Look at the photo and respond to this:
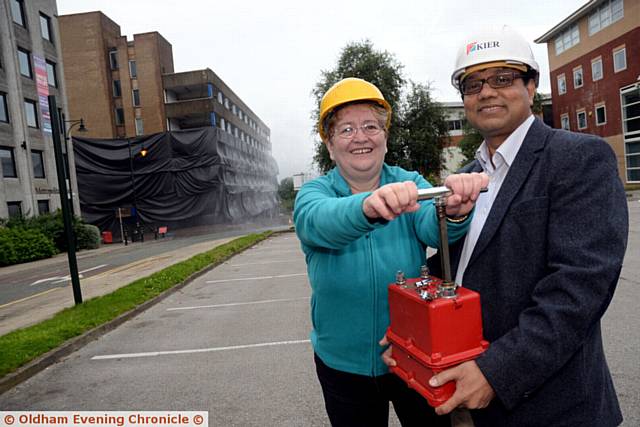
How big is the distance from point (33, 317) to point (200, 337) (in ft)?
13.7

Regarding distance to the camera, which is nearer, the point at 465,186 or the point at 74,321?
the point at 465,186

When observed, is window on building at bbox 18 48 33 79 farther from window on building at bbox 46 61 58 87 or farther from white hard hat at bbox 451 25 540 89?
white hard hat at bbox 451 25 540 89

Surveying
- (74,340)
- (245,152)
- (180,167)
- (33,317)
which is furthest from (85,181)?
(74,340)

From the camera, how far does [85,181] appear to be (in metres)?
33.2

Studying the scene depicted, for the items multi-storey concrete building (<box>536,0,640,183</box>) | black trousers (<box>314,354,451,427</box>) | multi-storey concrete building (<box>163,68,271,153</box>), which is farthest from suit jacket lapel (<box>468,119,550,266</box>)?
multi-storey concrete building (<box>163,68,271,153</box>)

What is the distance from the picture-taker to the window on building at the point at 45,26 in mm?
28641

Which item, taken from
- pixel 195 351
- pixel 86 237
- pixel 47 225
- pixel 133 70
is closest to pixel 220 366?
pixel 195 351

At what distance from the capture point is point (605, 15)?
29984mm

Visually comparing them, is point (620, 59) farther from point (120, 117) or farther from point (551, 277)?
point (120, 117)

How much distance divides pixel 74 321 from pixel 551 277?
7.40 m

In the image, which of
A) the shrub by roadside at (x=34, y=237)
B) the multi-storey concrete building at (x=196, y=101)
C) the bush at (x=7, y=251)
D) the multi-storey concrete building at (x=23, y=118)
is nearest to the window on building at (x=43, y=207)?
the multi-storey concrete building at (x=23, y=118)

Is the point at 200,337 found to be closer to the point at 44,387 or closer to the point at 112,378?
the point at 112,378

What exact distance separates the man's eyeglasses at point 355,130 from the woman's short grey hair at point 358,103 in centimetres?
5

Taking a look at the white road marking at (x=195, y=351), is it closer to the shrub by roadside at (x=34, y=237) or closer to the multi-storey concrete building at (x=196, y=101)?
the shrub by roadside at (x=34, y=237)
